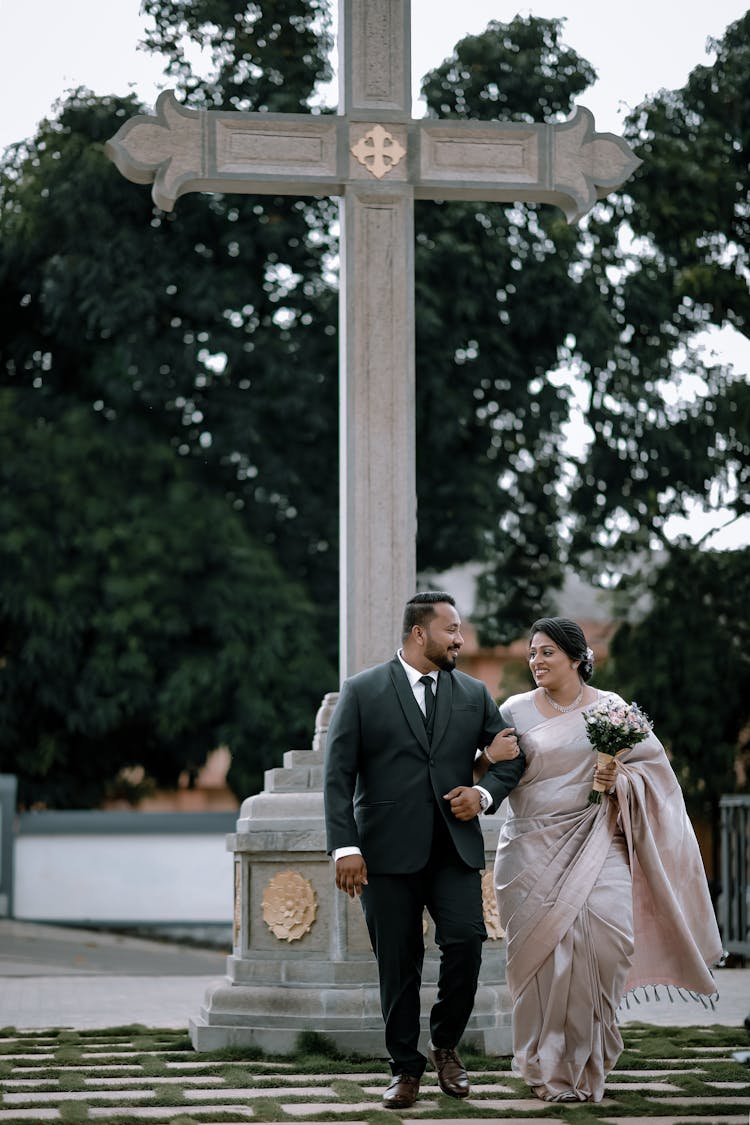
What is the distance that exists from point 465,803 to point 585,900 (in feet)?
1.91

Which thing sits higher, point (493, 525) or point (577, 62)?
point (577, 62)

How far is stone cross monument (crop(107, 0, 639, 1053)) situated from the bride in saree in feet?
4.02

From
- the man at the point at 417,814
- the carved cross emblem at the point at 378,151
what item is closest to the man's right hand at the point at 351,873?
the man at the point at 417,814

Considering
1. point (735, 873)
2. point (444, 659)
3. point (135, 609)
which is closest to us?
point (444, 659)

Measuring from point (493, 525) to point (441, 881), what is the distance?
43.0ft

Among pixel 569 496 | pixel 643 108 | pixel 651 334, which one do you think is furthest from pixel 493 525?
pixel 643 108

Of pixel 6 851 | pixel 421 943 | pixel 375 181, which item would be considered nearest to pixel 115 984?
pixel 6 851

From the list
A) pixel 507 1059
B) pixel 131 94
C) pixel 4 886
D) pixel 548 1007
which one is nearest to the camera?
pixel 548 1007

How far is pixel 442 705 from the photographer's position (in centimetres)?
665

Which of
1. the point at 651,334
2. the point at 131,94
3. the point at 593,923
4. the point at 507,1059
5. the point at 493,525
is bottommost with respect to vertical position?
the point at 507,1059

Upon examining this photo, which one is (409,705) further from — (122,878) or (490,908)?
(122,878)

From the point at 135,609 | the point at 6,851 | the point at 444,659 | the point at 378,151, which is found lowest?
the point at 6,851

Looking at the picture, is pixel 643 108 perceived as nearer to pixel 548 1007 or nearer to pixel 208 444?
pixel 208 444

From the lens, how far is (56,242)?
19578mm
